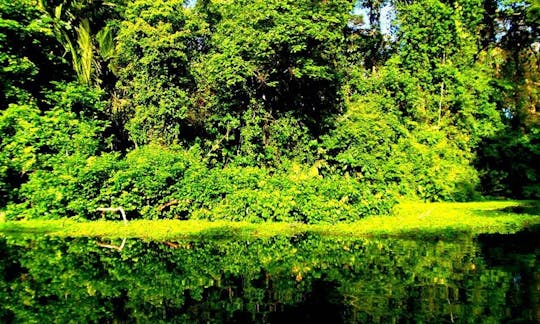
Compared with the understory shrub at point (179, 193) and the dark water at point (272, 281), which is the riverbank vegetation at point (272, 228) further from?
the dark water at point (272, 281)

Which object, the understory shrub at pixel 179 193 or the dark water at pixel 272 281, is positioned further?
the understory shrub at pixel 179 193

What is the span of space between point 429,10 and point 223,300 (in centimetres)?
2241

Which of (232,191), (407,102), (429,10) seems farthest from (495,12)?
(232,191)

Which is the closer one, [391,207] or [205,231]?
[205,231]

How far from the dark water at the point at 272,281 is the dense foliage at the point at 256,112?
3355 mm

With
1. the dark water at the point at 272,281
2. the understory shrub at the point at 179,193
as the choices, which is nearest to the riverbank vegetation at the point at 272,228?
the understory shrub at the point at 179,193

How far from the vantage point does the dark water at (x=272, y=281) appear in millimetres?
7035

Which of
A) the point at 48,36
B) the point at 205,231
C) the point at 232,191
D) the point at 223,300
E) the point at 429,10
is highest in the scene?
the point at 429,10

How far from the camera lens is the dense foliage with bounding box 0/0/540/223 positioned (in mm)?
16578

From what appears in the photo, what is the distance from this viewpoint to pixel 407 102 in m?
25.9

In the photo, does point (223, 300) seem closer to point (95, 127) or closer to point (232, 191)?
point (232, 191)

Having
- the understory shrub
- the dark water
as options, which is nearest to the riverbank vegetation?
the understory shrub

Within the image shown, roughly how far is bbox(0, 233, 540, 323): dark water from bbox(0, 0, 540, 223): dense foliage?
335 centimetres

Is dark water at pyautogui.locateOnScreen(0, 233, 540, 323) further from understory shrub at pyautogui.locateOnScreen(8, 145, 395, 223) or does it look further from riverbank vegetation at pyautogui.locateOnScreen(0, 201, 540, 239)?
understory shrub at pyautogui.locateOnScreen(8, 145, 395, 223)
